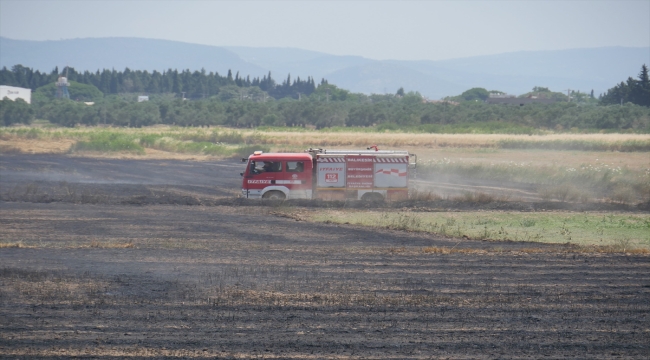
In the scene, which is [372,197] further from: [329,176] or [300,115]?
[300,115]

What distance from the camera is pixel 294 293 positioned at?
13.7 meters

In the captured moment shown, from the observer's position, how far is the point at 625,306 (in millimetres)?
12773

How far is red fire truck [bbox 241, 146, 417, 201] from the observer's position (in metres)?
27.2

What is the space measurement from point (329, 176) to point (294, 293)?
14.0 meters

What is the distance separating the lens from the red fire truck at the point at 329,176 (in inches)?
1069

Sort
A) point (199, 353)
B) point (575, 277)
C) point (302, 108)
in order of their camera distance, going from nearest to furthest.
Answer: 1. point (199, 353)
2. point (575, 277)
3. point (302, 108)

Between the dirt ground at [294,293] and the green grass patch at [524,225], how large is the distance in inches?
48.9

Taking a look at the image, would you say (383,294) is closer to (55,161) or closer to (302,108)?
(55,161)

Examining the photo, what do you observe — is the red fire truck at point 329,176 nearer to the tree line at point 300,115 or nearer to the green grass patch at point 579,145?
the green grass patch at point 579,145

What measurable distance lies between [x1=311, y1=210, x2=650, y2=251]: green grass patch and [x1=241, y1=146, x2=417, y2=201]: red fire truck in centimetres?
155

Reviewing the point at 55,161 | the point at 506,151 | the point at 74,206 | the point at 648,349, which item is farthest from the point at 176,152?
the point at 648,349

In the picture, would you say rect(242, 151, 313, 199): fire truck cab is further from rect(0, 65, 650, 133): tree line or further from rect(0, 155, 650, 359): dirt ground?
rect(0, 65, 650, 133): tree line

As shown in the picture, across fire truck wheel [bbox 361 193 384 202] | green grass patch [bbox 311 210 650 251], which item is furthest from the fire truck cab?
fire truck wheel [bbox 361 193 384 202]

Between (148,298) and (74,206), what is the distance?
15.1 metres
